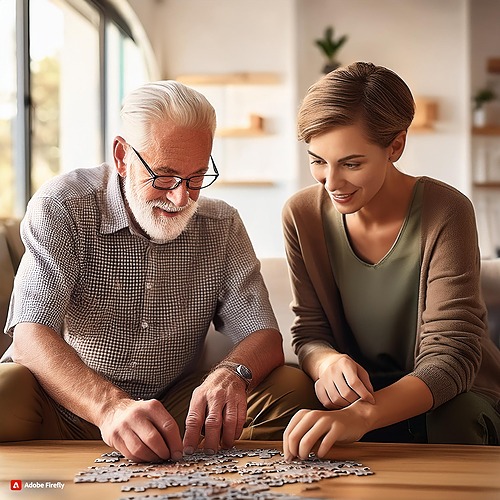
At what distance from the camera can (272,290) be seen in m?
2.70

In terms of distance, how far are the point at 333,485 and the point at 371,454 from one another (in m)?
0.24

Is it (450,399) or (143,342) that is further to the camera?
(143,342)

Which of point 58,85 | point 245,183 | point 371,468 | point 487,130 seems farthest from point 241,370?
point 487,130

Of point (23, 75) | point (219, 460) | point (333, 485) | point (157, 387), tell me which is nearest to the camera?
point (333, 485)

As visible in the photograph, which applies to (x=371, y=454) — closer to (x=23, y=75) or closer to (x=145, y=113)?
(x=145, y=113)

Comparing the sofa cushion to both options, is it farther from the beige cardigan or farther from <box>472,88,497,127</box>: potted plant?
<box>472,88,497,127</box>: potted plant

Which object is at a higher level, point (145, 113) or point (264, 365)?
point (145, 113)

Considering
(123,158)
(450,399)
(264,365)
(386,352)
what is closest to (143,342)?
(264,365)

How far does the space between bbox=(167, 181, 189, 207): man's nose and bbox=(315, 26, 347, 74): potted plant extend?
5.12 metres

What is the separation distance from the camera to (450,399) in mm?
1920

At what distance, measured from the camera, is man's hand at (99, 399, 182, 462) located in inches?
61.0

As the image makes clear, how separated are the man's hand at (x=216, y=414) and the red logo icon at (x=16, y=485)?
0.35 meters

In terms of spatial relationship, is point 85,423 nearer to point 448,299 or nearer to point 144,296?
point 144,296

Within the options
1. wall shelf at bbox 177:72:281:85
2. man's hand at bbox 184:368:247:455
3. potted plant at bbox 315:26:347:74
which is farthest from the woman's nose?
wall shelf at bbox 177:72:281:85
